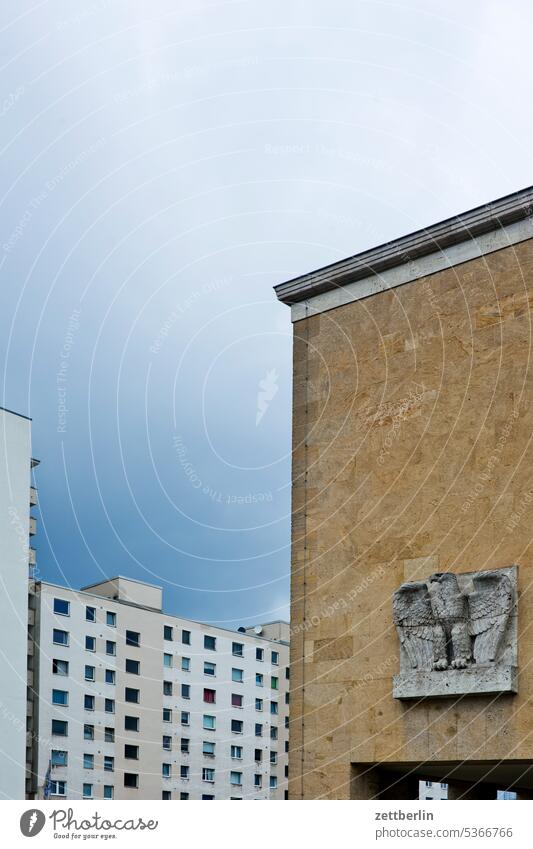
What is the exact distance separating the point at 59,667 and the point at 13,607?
12193 mm

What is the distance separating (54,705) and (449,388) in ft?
192

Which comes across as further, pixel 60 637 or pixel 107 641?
pixel 107 641

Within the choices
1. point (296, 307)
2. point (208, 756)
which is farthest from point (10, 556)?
point (296, 307)

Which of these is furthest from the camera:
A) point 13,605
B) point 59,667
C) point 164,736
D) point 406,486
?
point 164,736

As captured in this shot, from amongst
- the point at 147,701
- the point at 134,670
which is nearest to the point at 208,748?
the point at 147,701

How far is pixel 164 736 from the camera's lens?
77.6m

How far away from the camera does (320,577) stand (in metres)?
19.1

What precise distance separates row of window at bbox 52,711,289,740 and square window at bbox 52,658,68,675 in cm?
284

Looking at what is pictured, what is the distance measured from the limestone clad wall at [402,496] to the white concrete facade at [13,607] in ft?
144

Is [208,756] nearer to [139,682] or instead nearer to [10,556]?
[139,682]

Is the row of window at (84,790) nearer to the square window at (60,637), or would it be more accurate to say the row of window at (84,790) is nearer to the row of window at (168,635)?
the square window at (60,637)

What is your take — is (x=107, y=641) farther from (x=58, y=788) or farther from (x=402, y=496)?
(x=402, y=496)
